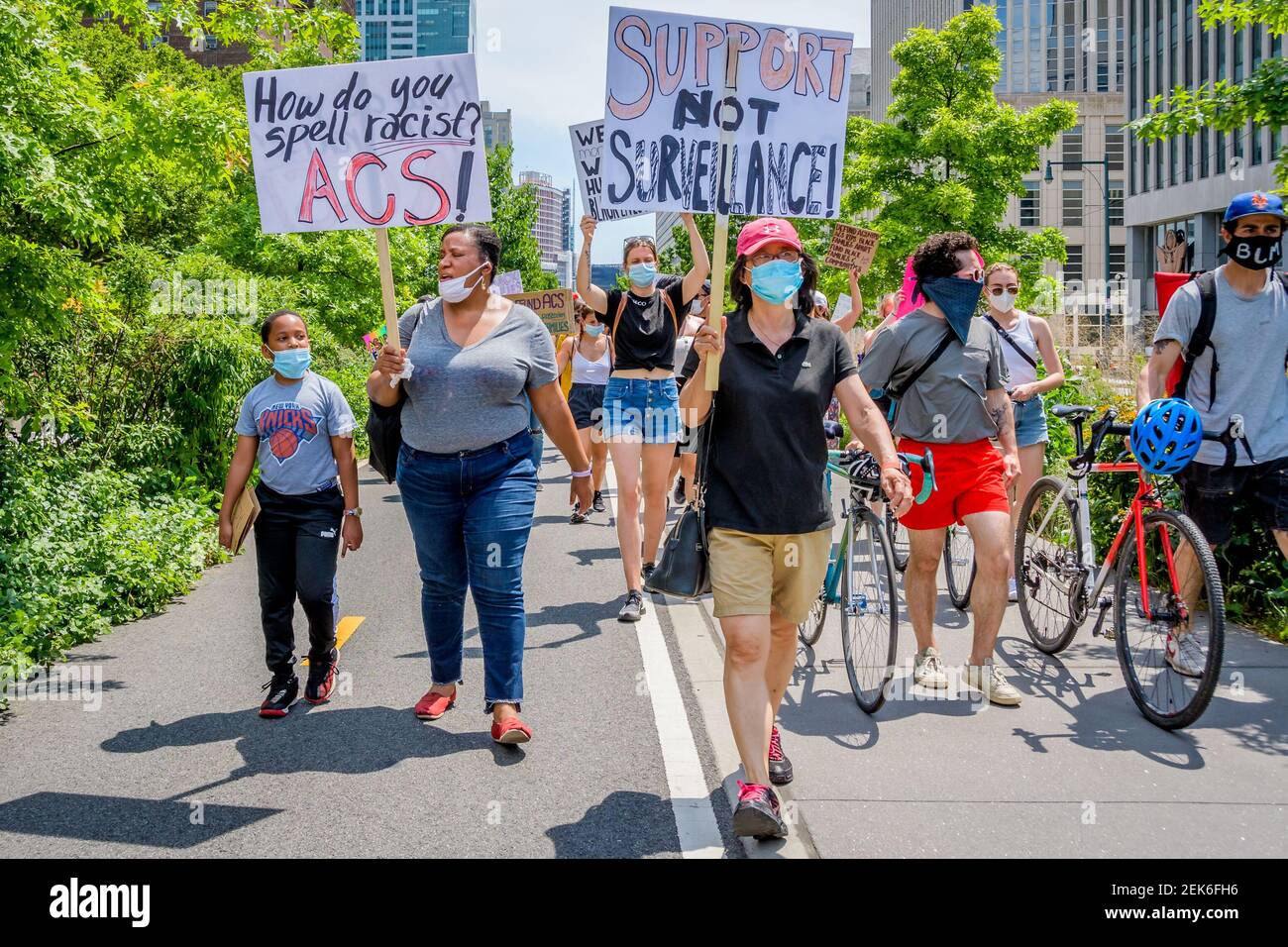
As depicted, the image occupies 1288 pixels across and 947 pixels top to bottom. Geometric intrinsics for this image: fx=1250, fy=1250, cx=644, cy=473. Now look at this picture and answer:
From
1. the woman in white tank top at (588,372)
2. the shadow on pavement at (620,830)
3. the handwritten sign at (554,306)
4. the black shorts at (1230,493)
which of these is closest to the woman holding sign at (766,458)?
the shadow on pavement at (620,830)

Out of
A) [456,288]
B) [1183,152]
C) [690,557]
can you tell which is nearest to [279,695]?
[456,288]

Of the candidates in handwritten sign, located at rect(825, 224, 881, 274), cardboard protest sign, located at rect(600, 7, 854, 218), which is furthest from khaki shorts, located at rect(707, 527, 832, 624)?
handwritten sign, located at rect(825, 224, 881, 274)

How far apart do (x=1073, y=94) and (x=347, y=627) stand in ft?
A: 322

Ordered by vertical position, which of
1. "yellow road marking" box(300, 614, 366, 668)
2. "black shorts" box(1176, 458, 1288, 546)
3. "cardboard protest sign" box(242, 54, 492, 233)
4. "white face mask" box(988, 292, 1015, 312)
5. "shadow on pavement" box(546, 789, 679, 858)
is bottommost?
"shadow on pavement" box(546, 789, 679, 858)

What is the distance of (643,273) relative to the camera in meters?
7.88

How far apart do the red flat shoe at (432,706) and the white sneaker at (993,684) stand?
2.44m

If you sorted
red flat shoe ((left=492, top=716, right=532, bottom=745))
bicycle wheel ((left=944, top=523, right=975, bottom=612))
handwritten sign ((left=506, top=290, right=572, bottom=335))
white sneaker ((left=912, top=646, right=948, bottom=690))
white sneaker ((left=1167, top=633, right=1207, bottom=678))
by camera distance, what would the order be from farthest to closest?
1. handwritten sign ((left=506, top=290, right=572, bottom=335))
2. bicycle wheel ((left=944, top=523, right=975, bottom=612))
3. white sneaker ((left=912, top=646, right=948, bottom=690))
4. white sneaker ((left=1167, top=633, right=1207, bottom=678))
5. red flat shoe ((left=492, top=716, right=532, bottom=745))

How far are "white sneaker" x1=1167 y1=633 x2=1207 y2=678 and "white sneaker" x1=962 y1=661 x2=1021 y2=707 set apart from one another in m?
0.69

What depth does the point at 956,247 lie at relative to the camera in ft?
19.2

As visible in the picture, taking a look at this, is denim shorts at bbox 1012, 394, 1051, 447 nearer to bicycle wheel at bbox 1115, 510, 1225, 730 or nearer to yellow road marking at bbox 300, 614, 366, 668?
bicycle wheel at bbox 1115, 510, 1225, 730

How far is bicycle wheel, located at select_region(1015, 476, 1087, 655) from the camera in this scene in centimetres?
630

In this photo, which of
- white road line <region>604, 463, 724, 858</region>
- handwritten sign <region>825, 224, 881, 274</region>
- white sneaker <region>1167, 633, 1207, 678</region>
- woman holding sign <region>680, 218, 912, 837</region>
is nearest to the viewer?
white road line <region>604, 463, 724, 858</region>

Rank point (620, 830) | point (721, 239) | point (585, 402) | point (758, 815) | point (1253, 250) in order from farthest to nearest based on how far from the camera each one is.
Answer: point (585, 402) → point (1253, 250) → point (721, 239) → point (620, 830) → point (758, 815)

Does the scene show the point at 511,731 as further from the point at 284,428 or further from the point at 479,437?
the point at 284,428
